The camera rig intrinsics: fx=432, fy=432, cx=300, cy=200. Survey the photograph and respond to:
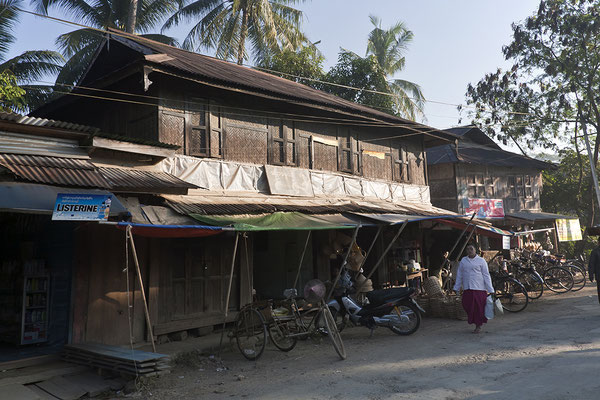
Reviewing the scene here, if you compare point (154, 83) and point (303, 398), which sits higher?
point (154, 83)

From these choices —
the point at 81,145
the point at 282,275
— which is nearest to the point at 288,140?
the point at 282,275

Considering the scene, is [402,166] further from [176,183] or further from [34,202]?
[34,202]

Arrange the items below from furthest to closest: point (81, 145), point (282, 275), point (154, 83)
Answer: point (282, 275)
point (154, 83)
point (81, 145)

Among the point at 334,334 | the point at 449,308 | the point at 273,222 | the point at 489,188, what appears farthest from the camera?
the point at 489,188

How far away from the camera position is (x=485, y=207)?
72.3ft

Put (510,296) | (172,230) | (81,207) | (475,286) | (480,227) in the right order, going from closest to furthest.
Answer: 1. (81,207)
2. (172,230)
3. (475,286)
4. (510,296)
5. (480,227)

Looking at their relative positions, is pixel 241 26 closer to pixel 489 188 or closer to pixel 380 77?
pixel 380 77

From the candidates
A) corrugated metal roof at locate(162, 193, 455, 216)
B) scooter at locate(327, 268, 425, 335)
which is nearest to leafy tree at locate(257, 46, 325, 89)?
corrugated metal roof at locate(162, 193, 455, 216)

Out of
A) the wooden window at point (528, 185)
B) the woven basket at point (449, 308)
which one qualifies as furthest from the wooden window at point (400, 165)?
the wooden window at point (528, 185)

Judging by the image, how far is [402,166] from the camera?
51.2 ft

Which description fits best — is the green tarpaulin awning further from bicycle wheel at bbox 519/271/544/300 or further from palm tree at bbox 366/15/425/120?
palm tree at bbox 366/15/425/120

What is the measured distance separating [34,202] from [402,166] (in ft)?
40.7

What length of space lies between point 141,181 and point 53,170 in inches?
53.5

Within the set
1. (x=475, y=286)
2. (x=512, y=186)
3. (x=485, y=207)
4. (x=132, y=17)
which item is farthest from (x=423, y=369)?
(x=512, y=186)
